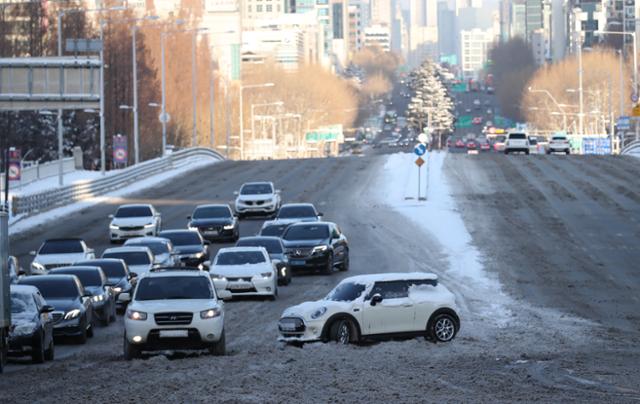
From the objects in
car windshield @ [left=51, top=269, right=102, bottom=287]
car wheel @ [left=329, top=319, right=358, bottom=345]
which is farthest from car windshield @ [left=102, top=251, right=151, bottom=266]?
car wheel @ [left=329, top=319, right=358, bottom=345]

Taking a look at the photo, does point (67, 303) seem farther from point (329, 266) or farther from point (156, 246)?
point (329, 266)

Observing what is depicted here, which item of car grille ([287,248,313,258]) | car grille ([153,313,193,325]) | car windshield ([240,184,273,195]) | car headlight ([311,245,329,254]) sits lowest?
car grille ([287,248,313,258])

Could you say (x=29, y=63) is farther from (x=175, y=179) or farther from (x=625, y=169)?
(x=625, y=169)

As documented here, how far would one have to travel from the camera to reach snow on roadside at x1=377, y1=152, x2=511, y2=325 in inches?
1342

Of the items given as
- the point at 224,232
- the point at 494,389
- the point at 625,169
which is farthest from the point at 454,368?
the point at 625,169

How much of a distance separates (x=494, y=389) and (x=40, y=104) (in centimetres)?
3735

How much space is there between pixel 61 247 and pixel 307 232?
6.96m

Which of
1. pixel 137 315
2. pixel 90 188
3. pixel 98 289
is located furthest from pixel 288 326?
pixel 90 188

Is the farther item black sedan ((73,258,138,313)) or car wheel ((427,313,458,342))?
black sedan ((73,258,138,313))

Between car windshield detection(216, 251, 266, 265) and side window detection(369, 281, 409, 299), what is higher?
side window detection(369, 281, 409, 299)

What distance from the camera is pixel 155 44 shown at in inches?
5364

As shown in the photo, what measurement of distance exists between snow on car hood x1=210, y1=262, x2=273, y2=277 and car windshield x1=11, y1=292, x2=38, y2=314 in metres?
10.1

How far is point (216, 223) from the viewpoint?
49.1m

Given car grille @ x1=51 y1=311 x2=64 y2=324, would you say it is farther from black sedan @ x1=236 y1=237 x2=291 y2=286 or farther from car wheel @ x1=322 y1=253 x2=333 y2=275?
car wheel @ x1=322 y1=253 x2=333 y2=275
